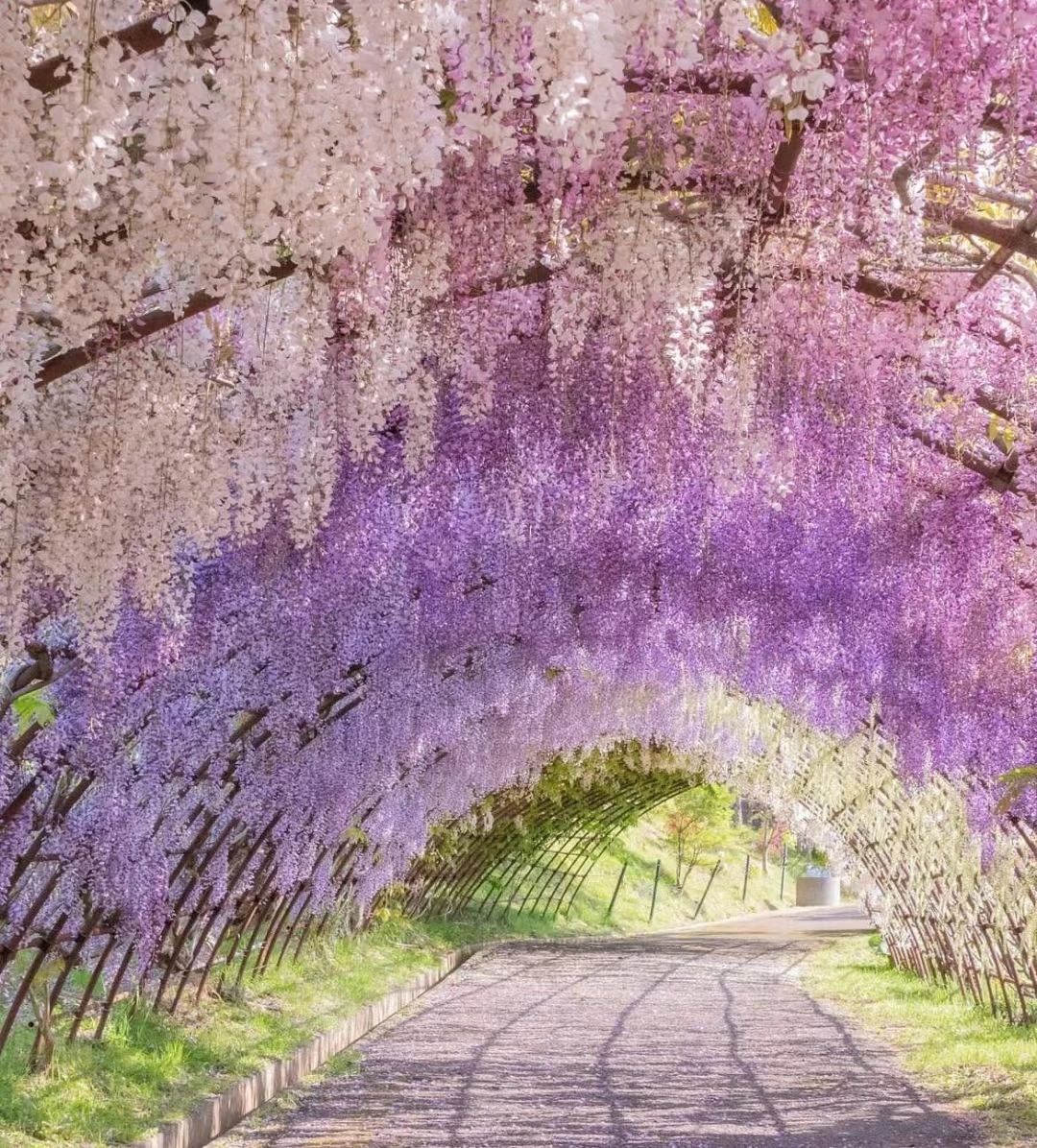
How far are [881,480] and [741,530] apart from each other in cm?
114

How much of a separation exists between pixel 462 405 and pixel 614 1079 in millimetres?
5680

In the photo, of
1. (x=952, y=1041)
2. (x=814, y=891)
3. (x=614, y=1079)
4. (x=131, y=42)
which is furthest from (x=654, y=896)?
(x=131, y=42)

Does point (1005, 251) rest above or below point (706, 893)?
below

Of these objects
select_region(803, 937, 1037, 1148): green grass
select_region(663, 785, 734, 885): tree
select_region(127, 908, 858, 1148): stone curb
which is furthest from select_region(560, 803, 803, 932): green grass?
select_region(127, 908, 858, 1148): stone curb

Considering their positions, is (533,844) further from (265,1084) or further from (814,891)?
(814,891)

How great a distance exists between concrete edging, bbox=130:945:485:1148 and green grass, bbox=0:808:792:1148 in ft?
0.20

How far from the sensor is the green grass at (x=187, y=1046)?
6.73 meters

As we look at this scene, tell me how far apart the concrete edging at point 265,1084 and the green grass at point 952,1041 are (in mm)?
3297

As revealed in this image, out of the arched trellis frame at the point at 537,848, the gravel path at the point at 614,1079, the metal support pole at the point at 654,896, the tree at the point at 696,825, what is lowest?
the gravel path at the point at 614,1079

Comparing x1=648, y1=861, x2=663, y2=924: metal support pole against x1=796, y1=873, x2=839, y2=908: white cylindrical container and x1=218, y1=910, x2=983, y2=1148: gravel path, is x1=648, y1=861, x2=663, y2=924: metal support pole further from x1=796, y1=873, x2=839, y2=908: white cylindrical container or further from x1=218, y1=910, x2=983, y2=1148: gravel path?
x1=218, y1=910, x2=983, y2=1148: gravel path

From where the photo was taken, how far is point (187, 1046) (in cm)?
902

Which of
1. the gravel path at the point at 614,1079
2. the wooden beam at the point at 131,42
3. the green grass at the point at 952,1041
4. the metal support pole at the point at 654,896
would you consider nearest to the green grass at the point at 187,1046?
the gravel path at the point at 614,1079

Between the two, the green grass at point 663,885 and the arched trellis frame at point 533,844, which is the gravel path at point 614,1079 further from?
the green grass at point 663,885

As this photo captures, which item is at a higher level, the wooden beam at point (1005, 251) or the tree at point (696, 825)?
the tree at point (696, 825)
